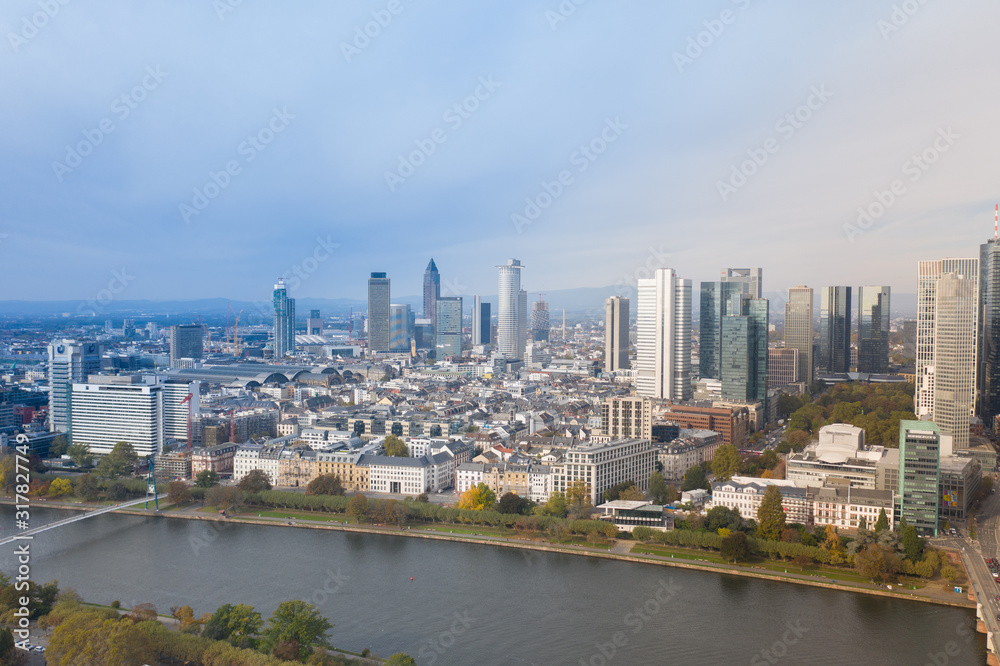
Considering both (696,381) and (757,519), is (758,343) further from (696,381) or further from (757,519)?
(757,519)

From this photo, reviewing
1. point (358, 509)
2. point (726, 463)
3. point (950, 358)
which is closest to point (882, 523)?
point (726, 463)

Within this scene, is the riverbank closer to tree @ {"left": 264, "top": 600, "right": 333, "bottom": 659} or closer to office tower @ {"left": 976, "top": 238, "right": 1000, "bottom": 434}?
tree @ {"left": 264, "top": 600, "right": 333, "bottom": 659}

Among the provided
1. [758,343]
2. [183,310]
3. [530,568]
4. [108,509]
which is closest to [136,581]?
[108,509]

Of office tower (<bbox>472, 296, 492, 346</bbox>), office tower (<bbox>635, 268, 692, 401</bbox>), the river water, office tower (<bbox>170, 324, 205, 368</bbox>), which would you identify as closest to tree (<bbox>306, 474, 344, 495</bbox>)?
the river water

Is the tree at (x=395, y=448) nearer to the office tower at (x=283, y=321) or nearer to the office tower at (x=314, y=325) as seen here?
→ the office tower at (x=283, y=321)

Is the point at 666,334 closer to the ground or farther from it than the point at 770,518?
farther from it

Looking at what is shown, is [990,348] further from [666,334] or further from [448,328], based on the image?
[448,328]

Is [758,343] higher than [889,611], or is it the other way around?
[758,343]
